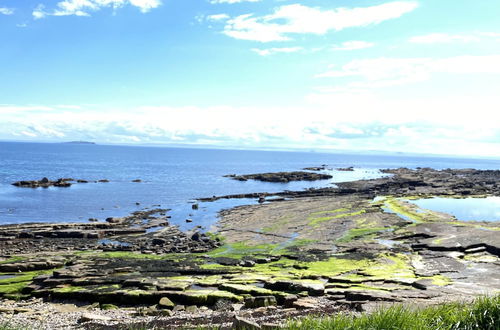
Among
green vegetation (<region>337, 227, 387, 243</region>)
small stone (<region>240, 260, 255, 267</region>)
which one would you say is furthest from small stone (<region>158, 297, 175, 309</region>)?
green vegetation (<region>337, 227, 387, 243</region>)

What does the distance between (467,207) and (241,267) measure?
181 ft

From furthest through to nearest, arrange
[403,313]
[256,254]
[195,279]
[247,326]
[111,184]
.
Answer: [111,184], [256,254], [195,279], [247,326], [403,313]

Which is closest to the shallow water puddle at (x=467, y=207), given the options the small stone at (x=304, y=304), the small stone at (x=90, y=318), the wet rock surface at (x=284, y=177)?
the small stone at (x=304, y=304)

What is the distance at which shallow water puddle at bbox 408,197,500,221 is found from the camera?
60609 millimetres

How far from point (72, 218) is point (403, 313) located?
58078 mm

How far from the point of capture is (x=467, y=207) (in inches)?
2758

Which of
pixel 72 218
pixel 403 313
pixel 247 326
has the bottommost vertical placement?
pixel 72 218

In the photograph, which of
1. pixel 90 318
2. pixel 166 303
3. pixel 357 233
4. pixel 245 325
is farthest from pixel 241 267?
pixel 357 233

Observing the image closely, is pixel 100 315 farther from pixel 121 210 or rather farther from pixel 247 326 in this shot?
pixel 121 210

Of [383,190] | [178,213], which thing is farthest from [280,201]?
[383,190]

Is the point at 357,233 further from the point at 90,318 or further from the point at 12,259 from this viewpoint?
the point at 12,259

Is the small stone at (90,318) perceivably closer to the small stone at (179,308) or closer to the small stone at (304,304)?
the small stone at (179,308)

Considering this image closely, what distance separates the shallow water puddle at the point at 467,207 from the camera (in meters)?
60.6

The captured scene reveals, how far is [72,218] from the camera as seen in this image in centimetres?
5922
